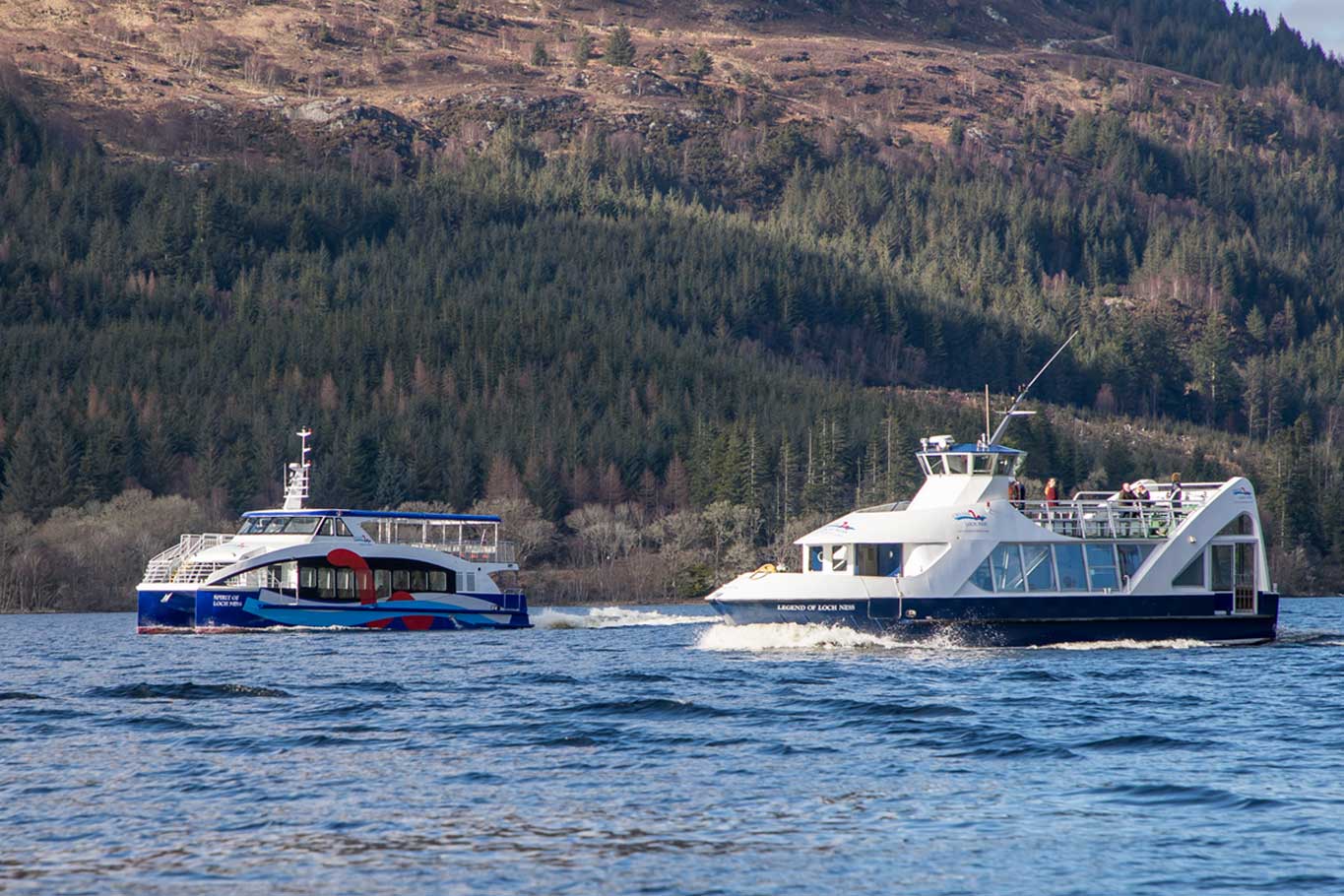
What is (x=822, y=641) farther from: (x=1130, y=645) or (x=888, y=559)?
(x=1130, y=645)

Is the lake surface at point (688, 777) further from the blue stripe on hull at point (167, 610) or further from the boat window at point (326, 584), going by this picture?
the boat window at point (326, 584)

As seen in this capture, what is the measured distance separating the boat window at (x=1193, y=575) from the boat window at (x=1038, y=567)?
4.91 metres

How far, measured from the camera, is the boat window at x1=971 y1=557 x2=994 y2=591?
5644cm

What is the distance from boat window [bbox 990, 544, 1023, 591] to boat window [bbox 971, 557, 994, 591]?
230mm

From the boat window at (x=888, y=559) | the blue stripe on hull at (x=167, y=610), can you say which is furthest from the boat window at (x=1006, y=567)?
the blue stripe on hull at (x=167, y=610)

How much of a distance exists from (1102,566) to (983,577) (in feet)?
15.6

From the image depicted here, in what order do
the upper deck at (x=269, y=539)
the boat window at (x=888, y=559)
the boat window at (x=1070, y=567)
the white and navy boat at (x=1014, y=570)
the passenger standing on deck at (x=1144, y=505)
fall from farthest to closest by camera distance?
the upper deck at (x=269, y=539) < the passenger standing on deck at (x=1144, y=505) < the boat window at (x=1070, y=567) < the boat window at (x=888, y=559) < the white and navy boat at (x=1014, y=570)

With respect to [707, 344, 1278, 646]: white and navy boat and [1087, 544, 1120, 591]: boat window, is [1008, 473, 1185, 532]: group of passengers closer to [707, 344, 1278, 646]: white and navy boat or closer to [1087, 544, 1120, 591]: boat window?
[707, 344, 1278, 646]: white and navy boat

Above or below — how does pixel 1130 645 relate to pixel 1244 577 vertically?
below

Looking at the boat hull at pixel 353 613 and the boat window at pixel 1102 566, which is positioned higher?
the boat window at pixel 1102 566

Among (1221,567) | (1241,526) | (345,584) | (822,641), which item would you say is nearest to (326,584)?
(345,584)

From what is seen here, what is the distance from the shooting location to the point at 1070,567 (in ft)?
190

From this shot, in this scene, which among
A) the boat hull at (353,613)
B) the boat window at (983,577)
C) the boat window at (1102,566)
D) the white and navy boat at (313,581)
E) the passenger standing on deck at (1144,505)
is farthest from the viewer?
the white and navy boat at (313,581)

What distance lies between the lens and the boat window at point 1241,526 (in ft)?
198
